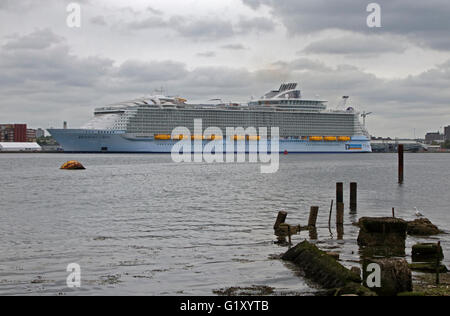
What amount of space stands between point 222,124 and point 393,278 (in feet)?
405

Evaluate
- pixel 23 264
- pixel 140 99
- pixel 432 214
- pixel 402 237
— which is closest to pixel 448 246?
pixel 402 237

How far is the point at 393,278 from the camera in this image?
12070mm

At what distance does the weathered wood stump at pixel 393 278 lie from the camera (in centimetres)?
1198

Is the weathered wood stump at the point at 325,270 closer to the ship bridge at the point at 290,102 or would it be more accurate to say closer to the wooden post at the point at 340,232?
the wooden post at the point at 340,232

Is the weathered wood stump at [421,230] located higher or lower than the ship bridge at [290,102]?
lower

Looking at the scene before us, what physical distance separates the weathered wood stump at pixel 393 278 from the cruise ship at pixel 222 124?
114 metres

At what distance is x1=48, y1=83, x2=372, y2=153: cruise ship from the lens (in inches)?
4921

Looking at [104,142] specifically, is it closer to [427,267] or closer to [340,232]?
[340,232]

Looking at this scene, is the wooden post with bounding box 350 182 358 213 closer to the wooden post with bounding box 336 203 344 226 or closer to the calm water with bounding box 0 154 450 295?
the calm water with bounding box 0 154 450 295

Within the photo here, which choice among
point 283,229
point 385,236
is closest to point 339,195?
point 283,229

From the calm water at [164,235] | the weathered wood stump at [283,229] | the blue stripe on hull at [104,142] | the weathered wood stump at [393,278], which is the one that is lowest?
the calm water at [164,235]

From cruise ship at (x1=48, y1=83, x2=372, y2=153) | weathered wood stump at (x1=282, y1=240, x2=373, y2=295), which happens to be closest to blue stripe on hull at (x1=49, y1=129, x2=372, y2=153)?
cruise ship at (x1=48, y1=83, x2=372, y2=153)

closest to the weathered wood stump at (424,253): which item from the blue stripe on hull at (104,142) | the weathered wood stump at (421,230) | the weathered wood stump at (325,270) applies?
the weathered wood stump at (325,270)

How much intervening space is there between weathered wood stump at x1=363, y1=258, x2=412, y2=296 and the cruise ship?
113801 millimetres
